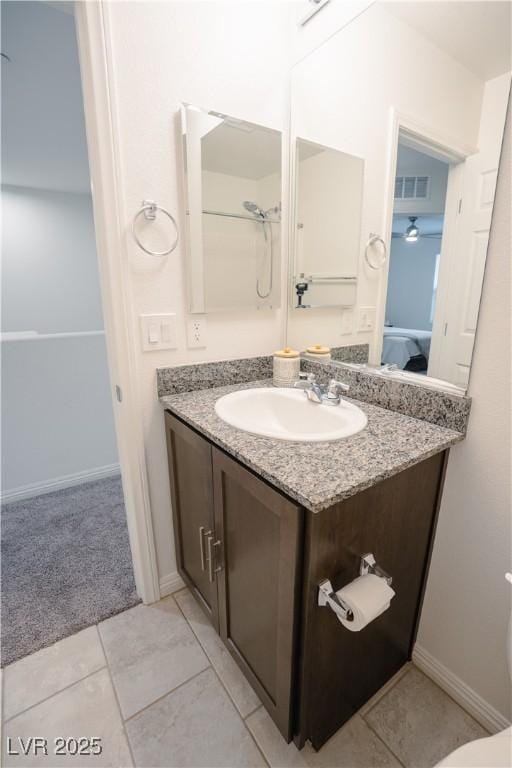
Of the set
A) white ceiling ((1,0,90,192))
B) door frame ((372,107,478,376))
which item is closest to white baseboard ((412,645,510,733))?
door frame ((372,107,478,376))

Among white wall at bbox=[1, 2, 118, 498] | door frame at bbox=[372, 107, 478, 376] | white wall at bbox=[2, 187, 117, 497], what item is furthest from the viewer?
white wall at bbox=[2, 187, 117, 497]

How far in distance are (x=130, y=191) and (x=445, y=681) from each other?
186cm

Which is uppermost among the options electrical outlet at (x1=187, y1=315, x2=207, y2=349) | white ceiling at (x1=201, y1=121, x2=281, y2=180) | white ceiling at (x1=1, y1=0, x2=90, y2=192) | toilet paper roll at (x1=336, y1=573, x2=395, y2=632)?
white ceiling at (x1=1, y1=0, x2=90, y2=192)

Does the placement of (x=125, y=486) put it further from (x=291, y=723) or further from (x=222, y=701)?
(x=291, y=723)

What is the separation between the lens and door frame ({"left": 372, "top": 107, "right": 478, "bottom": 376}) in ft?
2.98

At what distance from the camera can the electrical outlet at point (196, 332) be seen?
1284 millimetres

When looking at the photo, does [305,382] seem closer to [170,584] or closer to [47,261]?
[170,584]

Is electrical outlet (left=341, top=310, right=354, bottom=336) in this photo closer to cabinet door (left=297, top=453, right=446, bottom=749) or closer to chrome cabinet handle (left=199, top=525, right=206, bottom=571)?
cabinet door (left=297, top=453, right=446, bottom=749)

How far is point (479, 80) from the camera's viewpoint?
0.82m

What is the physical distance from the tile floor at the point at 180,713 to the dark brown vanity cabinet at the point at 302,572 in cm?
8

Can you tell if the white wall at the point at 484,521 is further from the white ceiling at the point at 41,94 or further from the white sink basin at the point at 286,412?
A: the white ceiling at the point at 41,94

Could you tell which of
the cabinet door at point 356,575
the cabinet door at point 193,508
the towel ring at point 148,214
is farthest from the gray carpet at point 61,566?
the towel ring at point 148,214

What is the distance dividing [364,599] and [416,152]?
1.20 meters

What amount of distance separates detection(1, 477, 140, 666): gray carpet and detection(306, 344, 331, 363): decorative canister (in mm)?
1275
